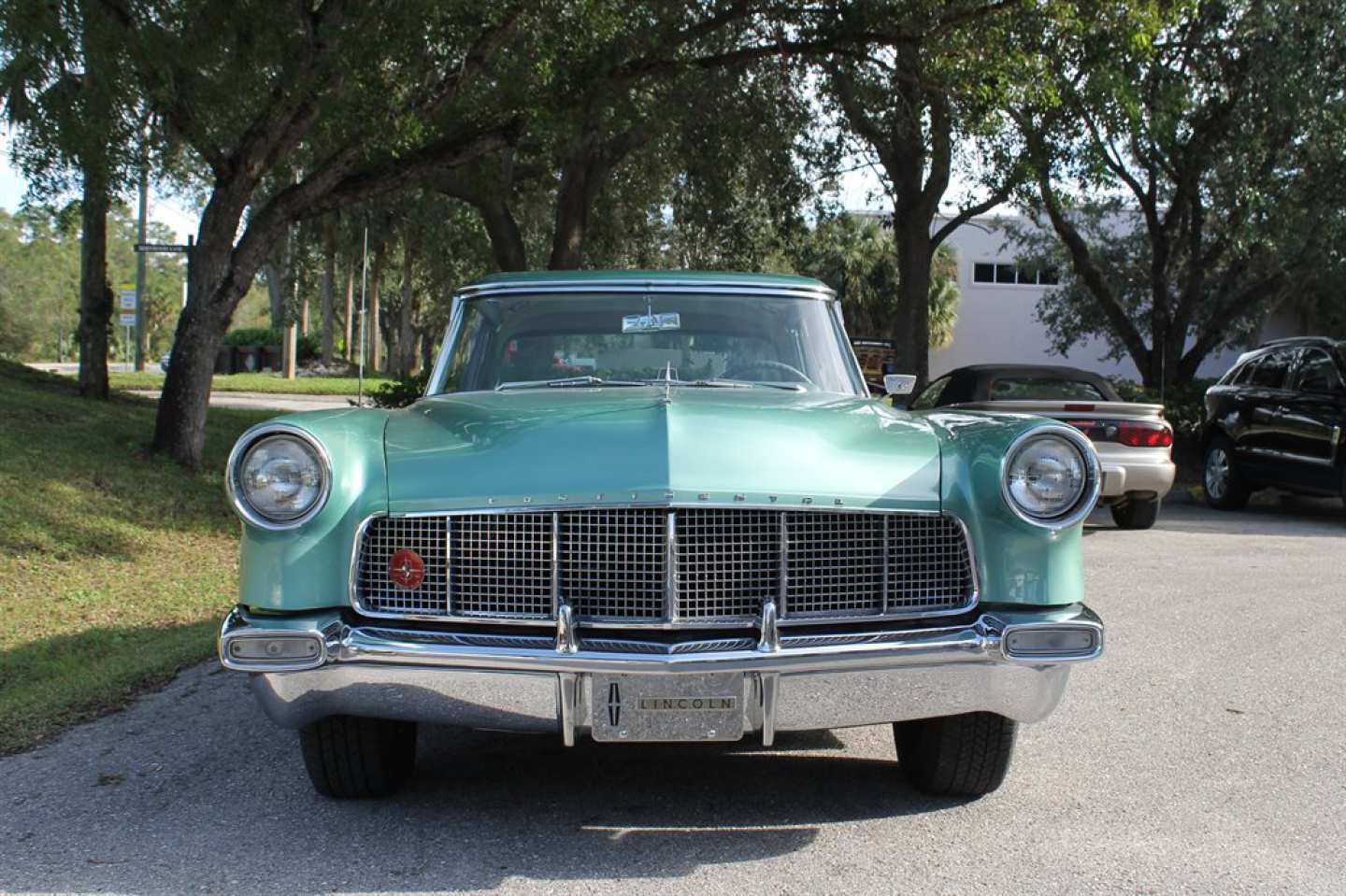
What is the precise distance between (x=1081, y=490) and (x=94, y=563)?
675cm

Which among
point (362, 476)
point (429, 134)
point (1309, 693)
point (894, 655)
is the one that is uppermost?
point (429, 134)

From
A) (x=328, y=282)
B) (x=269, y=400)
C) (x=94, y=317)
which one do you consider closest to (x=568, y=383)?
(x=94, y=317)

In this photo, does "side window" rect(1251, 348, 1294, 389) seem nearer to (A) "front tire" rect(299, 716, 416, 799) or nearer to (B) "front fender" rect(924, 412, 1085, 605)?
(B) "front fender" rect(924, 412, 1085, 605)

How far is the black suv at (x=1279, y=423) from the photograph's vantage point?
488 inches

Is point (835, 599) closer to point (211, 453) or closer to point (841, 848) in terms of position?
point (841, 848)

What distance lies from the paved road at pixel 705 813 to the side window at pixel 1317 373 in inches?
296

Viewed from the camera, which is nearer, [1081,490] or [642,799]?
[1081,490]

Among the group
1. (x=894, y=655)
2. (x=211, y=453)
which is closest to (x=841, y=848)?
(x=894, y=655)

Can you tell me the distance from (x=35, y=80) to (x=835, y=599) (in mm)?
8517

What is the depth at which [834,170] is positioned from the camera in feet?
62.2

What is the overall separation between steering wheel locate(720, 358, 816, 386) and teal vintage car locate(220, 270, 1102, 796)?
1.03 metres

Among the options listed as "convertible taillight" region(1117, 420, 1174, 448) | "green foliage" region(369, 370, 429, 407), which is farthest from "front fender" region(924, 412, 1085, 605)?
"green foliage" region(369, 370, 429, 407)

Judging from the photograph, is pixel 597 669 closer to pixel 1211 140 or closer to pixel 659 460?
pixel 659 460

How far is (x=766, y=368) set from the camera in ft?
16.6
